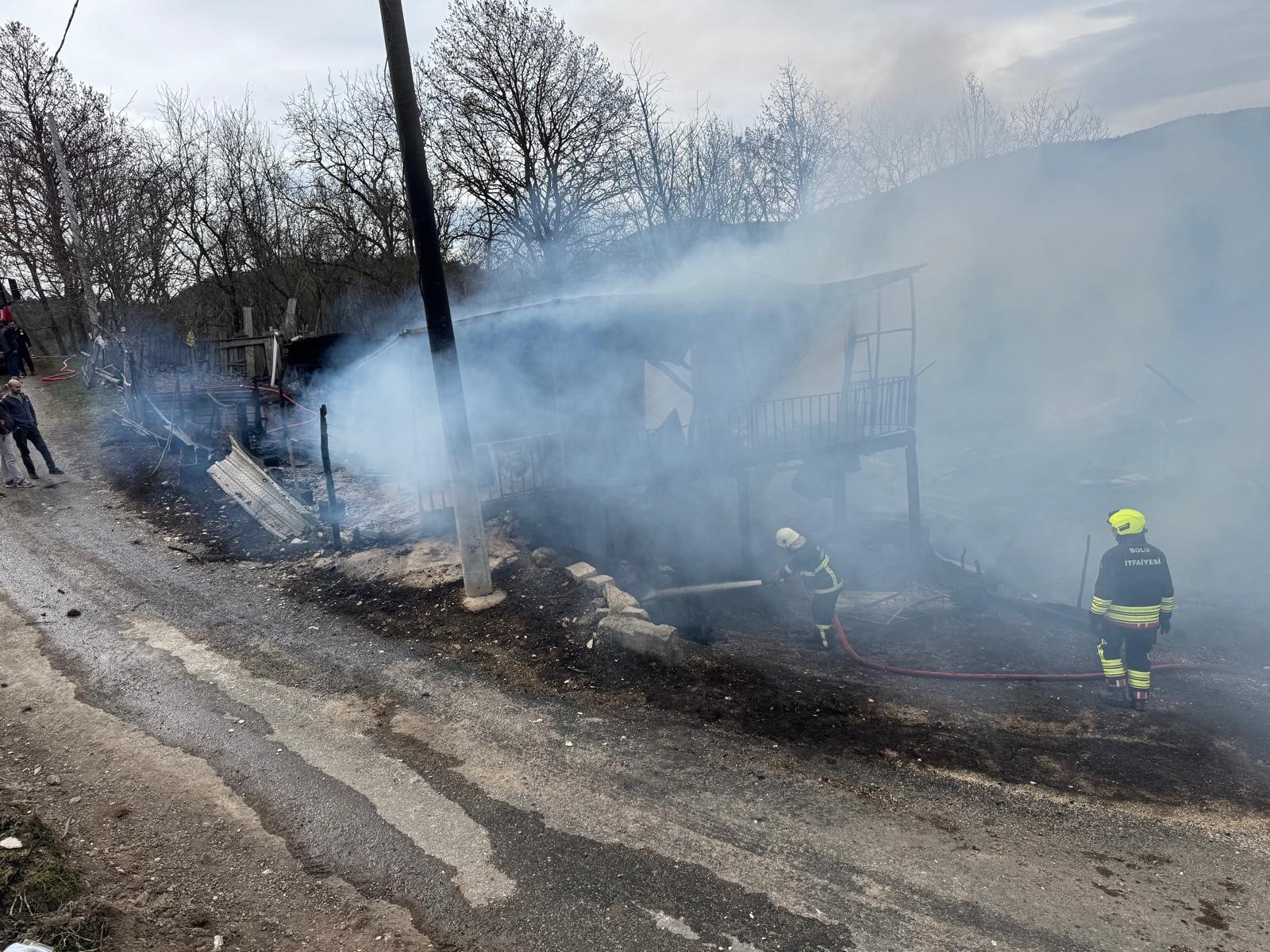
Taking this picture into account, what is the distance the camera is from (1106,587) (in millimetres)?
6242

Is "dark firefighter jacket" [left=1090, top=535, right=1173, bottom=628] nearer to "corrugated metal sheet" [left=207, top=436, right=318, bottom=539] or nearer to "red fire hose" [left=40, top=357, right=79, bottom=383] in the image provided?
"corrugated metal sheet" [left=207, top=436, right=318, bottom=539]

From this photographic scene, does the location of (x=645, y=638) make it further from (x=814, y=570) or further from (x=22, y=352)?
(x=22, y=352)

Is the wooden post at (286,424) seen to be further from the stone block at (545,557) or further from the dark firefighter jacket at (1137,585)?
the dark firefighter jacket at (1137,585)

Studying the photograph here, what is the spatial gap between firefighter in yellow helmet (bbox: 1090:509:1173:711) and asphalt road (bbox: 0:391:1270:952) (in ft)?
5.67

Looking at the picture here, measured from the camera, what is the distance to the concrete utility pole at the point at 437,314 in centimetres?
645

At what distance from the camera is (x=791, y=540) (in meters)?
7.45

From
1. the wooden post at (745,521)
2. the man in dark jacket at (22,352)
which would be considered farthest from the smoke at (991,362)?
the man in dark jacket at (22,352)

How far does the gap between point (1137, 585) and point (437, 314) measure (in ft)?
20.8

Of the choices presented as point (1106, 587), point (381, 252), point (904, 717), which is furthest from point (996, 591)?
point (381, 252)

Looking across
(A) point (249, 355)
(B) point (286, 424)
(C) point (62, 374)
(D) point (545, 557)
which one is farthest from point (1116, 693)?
(C) point (62, 374)

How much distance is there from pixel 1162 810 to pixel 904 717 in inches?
63.6

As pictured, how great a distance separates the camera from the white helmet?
7.45 metres

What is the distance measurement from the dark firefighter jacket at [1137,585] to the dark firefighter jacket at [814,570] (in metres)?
2.24

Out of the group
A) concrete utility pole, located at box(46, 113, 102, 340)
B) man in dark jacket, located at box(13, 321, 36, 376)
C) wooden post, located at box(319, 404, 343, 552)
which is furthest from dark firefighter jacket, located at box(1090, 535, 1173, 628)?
man in dark jacket, located at box(13, 321, 36, 376)
